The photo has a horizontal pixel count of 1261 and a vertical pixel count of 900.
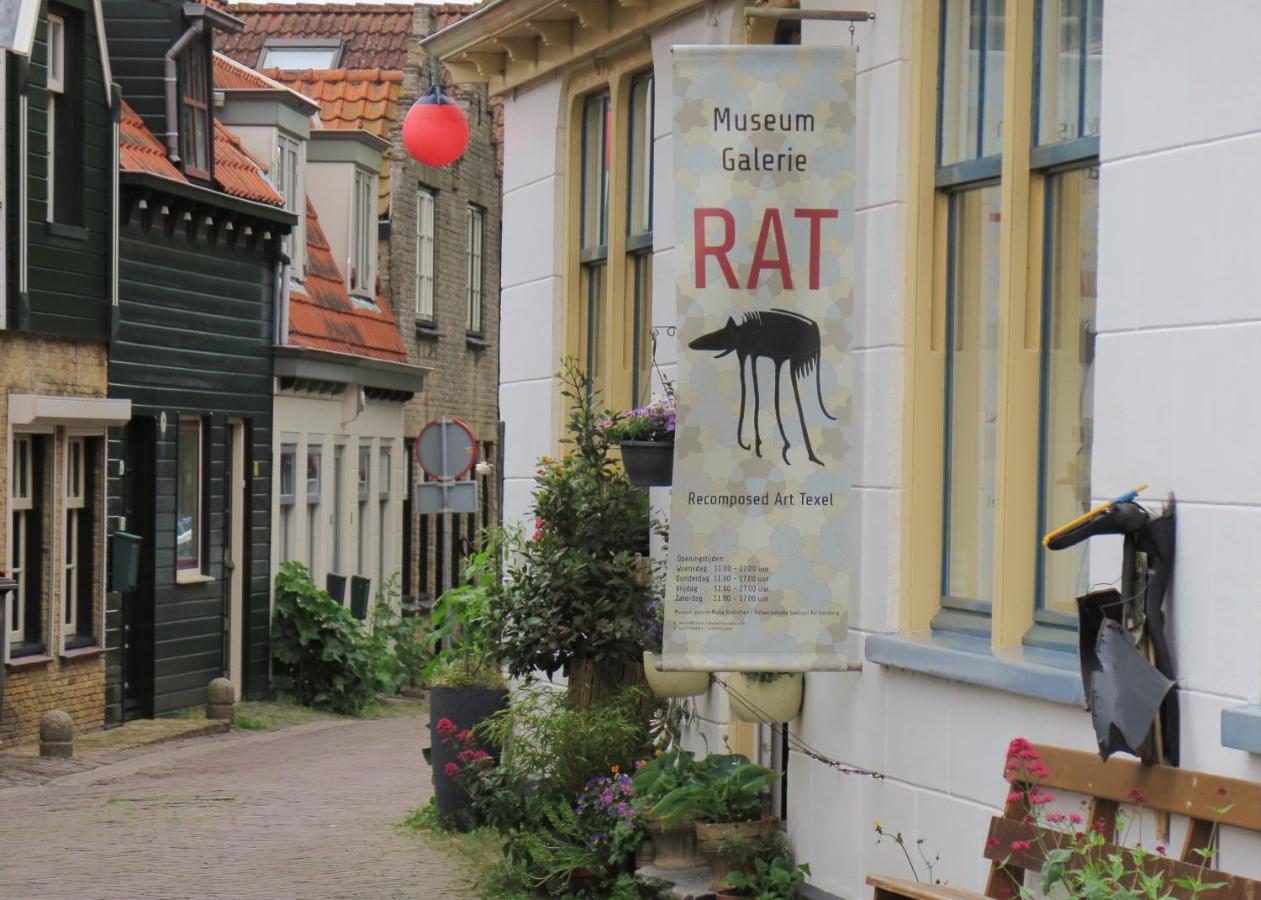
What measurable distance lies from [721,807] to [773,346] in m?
2.25

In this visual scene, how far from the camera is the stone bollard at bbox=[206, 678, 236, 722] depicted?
20344 millimetres

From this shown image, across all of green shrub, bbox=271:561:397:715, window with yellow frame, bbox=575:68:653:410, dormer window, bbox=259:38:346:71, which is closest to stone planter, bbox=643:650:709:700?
window with yellow frame, bbox=575:68:653:410

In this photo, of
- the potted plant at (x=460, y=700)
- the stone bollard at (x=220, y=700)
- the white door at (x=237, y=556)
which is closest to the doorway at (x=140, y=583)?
A: the stone bollard at (x=220, y=700)

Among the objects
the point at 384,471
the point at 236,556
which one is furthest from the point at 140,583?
the point at 384,471

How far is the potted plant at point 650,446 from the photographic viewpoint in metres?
9.08

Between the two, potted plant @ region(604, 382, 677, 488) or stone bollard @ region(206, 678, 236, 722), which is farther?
stone bollard @ region(206, 678, 236, 722)

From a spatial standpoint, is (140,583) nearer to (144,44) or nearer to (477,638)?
(144,44)

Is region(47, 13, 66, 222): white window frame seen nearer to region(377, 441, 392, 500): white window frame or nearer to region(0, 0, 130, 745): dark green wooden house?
region(0, 0, 130, 745): dark green wooden house

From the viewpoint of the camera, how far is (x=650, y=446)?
905 centimetres

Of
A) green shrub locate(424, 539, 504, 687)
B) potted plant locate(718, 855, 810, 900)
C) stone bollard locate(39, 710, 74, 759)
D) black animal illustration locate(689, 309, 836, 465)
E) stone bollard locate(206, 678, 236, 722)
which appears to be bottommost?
stone bollard locate(206, 678, 236, 722)

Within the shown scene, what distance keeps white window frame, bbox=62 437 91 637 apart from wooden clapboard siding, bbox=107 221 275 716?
17.8 inches

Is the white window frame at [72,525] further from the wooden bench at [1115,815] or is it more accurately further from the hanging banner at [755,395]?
the wooden bench at [1115,815]

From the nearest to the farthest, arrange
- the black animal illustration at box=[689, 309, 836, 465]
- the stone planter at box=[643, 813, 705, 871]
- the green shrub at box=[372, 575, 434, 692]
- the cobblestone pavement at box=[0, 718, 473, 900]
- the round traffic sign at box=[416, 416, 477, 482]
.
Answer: the black animal illustration at box=[689, 309, 836, 465] → the stone planter at box=[643, 813, 705, 871] → the cobblestone pavement at box=[0, 718, 473, 900] → the round traffic sign at box=[416, 416, 477, 482] → the green shrub at box=[372, 575, 434, 692]

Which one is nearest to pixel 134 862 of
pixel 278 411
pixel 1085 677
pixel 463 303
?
pixel 1085 677
